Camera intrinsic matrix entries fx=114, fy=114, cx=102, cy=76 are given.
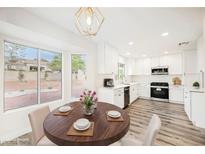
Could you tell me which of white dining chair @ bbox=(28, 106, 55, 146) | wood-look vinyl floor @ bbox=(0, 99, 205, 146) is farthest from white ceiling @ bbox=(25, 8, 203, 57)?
wood-look vinyl floor @ bbox=(0, 99, 205, 146)

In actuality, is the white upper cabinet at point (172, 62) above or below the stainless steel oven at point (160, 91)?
above

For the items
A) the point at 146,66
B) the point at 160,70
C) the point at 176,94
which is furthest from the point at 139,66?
the point at 176,94

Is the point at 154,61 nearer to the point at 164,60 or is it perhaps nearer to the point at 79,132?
the point at 164,60

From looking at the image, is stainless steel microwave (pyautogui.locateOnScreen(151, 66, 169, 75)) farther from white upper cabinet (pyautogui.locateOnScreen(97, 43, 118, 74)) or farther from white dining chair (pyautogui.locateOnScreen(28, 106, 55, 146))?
white dining chair (pyautogui.locateOnScreen(28, 106, 55, 146))

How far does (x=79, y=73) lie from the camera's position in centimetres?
361

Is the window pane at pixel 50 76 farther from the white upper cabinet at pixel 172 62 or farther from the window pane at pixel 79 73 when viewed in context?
the white upper cabinet at pixel 172 62

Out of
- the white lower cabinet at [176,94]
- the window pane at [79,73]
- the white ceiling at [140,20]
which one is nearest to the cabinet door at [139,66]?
the white lower cabinet at [176,94]

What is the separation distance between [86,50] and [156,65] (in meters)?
3.93

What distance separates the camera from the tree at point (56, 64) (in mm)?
3205

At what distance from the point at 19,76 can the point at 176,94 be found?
5.69 meters

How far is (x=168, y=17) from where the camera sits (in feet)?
6.84

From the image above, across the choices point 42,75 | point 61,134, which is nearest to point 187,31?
point 61,134

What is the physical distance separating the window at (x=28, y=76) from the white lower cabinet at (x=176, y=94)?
471 cm
